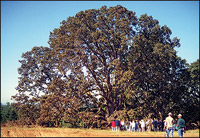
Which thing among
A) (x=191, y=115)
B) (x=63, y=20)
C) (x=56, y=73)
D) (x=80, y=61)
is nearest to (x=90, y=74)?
(x=80, y=61)

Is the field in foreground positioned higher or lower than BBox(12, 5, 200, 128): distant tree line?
lower

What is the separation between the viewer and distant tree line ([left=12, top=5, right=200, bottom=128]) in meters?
23.7

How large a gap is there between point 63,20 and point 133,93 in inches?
478

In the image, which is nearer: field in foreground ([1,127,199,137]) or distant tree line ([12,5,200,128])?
field in foreground ([1,127,199,137])

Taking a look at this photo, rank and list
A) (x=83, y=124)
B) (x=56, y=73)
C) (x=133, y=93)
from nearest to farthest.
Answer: (x=133, y=93) < (x=83, y=124) < (x=56, y=73)

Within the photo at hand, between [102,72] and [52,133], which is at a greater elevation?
[102,72]

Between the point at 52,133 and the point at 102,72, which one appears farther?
the point at 102,72

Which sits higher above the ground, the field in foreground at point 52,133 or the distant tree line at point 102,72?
the distant tree line at point 102,72

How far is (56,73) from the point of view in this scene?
27.6 meters

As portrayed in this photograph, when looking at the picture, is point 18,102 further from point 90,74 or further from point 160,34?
point 160,34

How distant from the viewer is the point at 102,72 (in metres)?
25.8

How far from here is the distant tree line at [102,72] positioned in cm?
2370

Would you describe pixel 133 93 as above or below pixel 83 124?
above

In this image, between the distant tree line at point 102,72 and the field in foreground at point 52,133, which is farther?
the distant tree line at point 102,72
